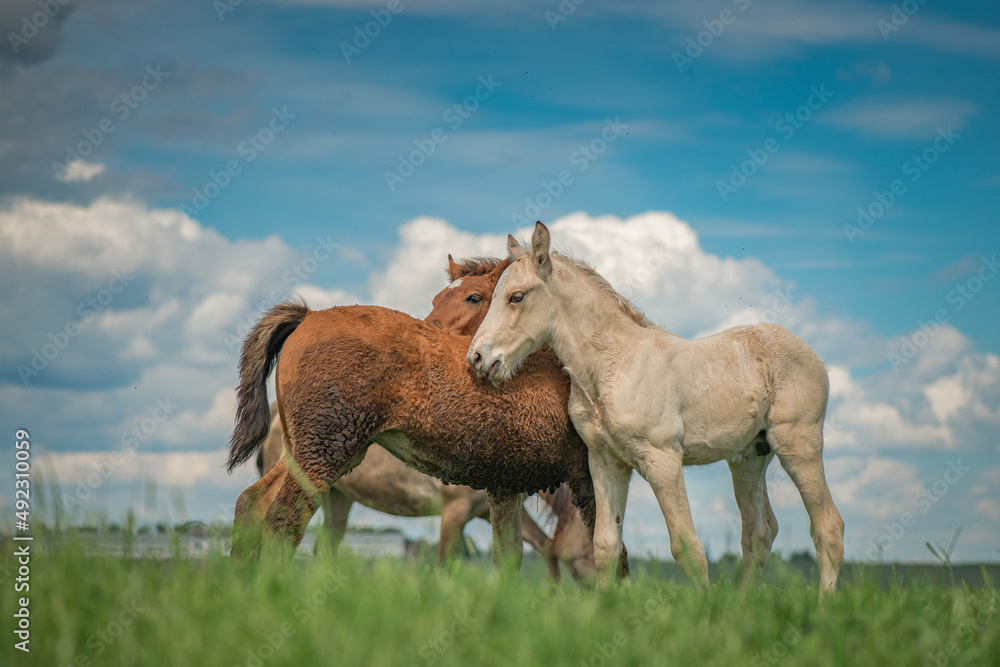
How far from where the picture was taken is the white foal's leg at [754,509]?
7.45 metres

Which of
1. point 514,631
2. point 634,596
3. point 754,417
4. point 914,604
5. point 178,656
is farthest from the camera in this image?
point 754,417

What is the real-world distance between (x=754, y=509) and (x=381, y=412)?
148 inches

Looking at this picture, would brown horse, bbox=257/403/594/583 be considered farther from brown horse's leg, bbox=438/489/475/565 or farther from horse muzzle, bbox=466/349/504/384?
horse muzzle, bbox=466/349/504/384

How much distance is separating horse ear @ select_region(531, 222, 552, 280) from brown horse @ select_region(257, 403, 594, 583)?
432 centimetres

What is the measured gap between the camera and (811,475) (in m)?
7.04

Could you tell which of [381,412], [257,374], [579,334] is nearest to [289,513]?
[381,412]

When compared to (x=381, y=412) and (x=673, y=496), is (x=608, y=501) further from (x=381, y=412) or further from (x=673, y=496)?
(x=381, y=412)

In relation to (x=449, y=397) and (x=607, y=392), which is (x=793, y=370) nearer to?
(x=607, y=392)

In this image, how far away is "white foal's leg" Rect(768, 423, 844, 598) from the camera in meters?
7.05

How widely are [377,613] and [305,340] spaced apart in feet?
9.80

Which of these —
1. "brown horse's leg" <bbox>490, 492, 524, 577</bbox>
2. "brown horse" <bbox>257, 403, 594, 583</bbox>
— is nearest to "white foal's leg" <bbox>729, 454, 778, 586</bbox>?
"brown horse's leg" <bbox>490, 492, 524, 577</bbox>

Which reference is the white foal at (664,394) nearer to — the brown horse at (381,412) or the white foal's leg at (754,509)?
the white foal's leg at (754,509)

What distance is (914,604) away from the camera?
16.7 feet

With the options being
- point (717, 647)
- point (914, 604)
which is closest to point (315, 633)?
point (717, 647)
